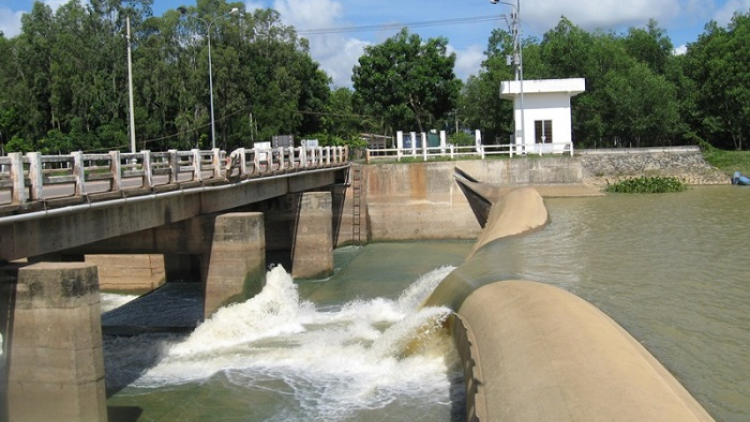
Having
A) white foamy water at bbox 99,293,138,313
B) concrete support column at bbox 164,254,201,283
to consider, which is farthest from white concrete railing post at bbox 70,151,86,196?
concrete support column at bbox 164,254,201,283

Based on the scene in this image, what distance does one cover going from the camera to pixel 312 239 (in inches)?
1099

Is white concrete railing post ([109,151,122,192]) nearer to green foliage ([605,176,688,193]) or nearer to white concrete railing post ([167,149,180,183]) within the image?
white concrete railing post ([167,149,180,183])

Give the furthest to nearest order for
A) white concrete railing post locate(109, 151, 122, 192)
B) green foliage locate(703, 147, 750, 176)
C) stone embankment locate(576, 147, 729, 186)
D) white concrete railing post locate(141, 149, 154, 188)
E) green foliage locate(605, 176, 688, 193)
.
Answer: green foliage locate(703, 147, 750, 176) < stone embankment locate(576, 147, 729, 186) < green foliage locate(605, 176, 688, 193) < white concrete railing post locate(141, 149, 154, 188) < white concrete railing post locate(109, 151, 122, 192)

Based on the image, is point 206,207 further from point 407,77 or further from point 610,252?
point 407,77

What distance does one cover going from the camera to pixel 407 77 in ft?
195

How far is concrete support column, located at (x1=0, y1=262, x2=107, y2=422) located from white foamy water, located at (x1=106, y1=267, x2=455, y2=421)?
10.9 feet

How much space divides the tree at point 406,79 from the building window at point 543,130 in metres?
17.6

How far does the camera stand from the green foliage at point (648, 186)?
121ft

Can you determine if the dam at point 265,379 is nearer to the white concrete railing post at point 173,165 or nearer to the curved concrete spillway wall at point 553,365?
the curved concrete spillway wall at point 553,365

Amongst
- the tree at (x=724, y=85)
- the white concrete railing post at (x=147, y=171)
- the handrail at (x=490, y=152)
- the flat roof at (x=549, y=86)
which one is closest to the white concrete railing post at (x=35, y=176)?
the white concrete railing post at (x=147, y=171)

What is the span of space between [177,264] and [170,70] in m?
34.1

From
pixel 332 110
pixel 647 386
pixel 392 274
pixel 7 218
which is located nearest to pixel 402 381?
pixel 647 386

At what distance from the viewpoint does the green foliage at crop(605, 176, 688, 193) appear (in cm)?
3697

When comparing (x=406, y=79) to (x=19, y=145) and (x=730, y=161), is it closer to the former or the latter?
(x=730, y=161)
